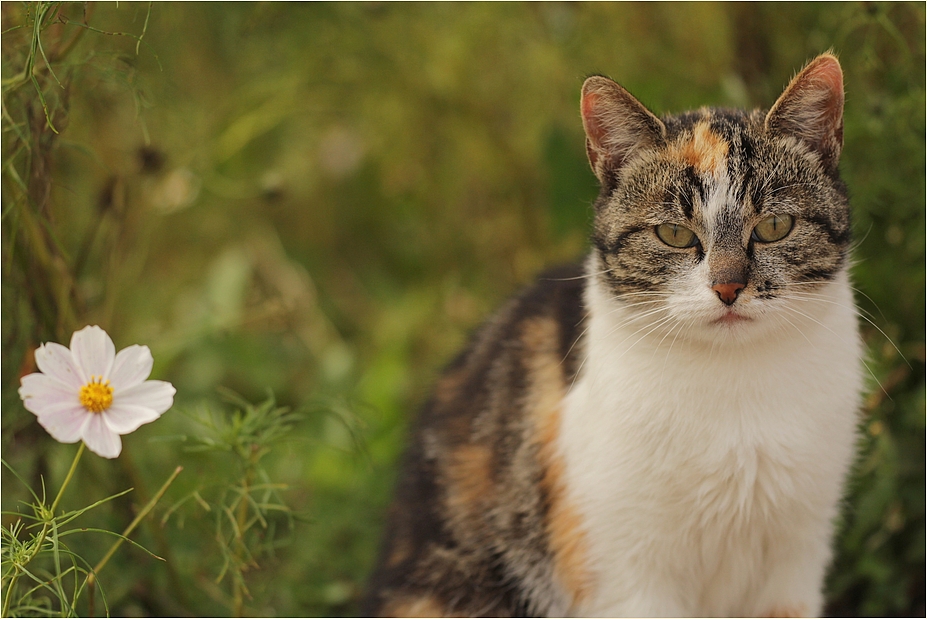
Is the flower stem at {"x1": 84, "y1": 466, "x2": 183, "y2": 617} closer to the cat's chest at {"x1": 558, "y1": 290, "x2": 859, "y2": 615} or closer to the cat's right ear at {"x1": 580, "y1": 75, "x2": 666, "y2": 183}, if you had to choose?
the cat's chest at {"x1": 558, "y1": 290, "x2": 859, "y2": 615}

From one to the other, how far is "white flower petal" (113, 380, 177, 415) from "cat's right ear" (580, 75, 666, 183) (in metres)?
1.03

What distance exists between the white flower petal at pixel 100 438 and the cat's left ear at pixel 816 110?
4.72 ft

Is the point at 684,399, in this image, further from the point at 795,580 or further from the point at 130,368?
the point at 130,368

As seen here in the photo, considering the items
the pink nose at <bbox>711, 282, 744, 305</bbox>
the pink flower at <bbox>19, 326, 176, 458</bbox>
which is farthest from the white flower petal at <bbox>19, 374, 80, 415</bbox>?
the pink nose at <bbox>711, 282, 744, 305</bbox>

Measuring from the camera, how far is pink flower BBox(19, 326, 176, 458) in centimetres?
154

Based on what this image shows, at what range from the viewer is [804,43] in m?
2.82

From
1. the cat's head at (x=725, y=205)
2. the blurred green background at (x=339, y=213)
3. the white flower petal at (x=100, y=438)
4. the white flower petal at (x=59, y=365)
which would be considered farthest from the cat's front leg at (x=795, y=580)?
the white flower petal at (x=59, y=365)

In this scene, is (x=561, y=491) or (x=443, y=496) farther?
(x=443, y=496)

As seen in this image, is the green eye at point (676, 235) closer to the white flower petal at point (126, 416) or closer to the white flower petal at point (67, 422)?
the white flower petal at point (126, 416)

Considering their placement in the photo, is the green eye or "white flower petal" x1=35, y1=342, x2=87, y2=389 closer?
"white flower petal" x1=35, y1=342, x2=87, y2=389

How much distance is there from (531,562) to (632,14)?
226 cm

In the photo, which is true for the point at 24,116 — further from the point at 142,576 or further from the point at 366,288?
the point at 366,288

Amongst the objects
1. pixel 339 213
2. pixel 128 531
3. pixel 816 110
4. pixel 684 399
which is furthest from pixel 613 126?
pixel 339 213

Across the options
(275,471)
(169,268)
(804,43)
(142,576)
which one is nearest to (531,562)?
(142,576)
